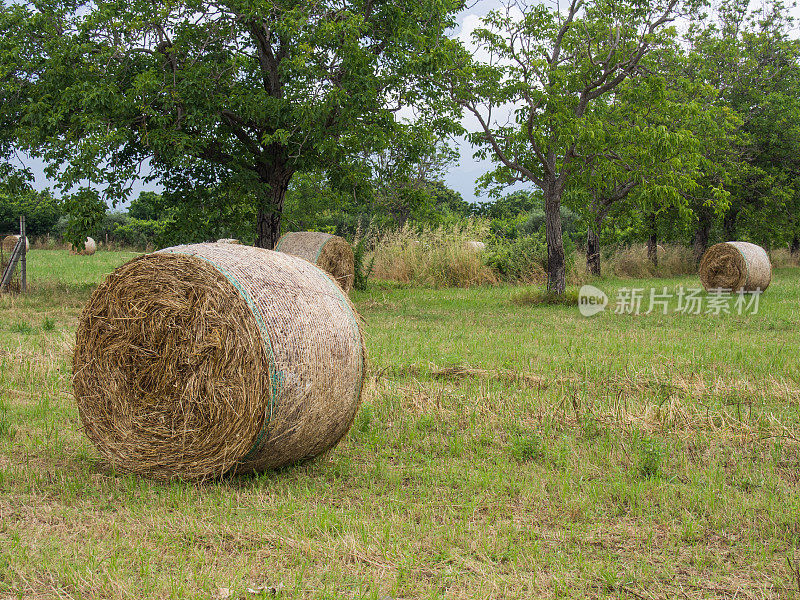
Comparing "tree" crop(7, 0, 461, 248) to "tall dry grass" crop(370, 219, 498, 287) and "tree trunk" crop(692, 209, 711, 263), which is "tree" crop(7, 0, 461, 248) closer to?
"tall dry grass" crop(370, 219, 498, 287)

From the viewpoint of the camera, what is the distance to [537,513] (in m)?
4.21

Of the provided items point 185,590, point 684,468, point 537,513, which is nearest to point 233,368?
point 185,590

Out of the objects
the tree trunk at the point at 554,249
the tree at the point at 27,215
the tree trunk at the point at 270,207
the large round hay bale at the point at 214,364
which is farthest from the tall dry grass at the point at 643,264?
the tree at the point at 27,215

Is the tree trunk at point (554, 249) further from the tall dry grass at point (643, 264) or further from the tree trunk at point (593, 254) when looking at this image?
the tree trunk at point (593, 254)

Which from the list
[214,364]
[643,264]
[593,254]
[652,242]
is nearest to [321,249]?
[593,254]

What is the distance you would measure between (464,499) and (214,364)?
74.0 inches

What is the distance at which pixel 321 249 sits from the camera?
1772cm

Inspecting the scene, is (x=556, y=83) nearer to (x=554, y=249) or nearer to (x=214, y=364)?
(x=554, y=249)

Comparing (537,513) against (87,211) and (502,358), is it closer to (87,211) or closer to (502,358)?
(502,358)

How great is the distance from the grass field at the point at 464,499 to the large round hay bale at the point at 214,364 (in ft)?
0.81

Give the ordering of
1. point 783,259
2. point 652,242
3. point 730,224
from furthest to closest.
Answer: point 783,259, point 730,224, point 652,242

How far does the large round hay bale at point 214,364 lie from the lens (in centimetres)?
466

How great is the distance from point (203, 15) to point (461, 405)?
12.4 metres

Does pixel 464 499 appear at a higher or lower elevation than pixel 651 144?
lower
